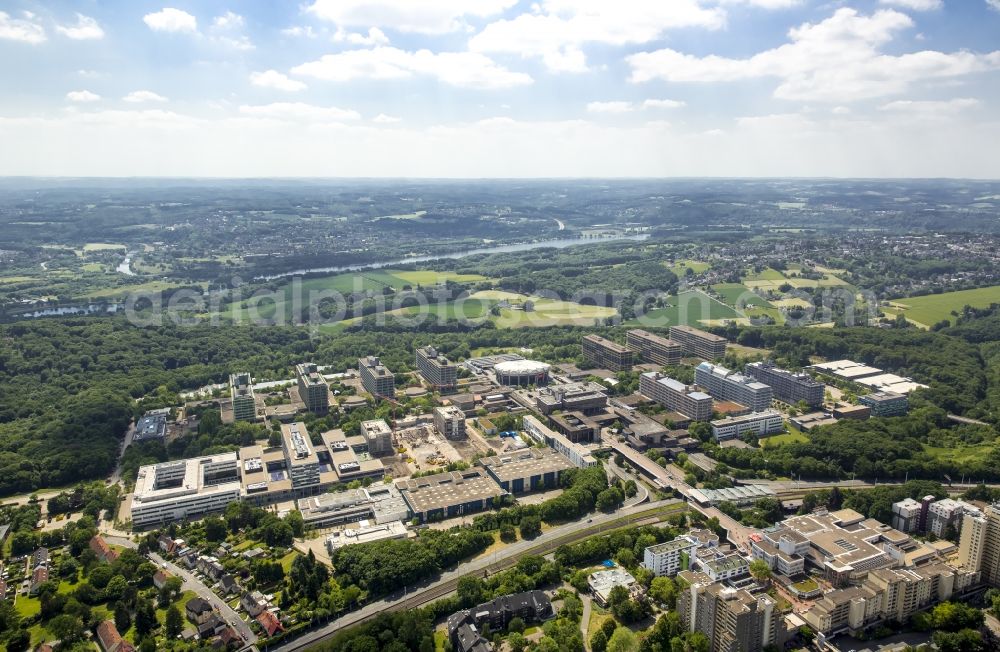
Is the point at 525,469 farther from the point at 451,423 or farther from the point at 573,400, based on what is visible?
the point at 573,400

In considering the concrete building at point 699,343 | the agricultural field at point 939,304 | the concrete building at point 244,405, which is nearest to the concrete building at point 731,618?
the concrete building at point 244,405

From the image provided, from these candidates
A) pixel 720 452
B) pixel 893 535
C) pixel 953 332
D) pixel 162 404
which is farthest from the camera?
pixel 953 332

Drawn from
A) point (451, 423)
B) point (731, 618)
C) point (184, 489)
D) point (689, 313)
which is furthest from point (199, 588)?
point (689, 313)

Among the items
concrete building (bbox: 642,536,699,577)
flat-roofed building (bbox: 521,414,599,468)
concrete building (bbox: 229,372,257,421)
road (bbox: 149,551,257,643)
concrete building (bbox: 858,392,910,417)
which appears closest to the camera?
road (bbox: 149,551,257,643)

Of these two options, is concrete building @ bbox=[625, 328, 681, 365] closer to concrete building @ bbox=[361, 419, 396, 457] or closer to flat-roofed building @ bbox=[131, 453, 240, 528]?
concrete building @ bbox=[361, 419, 396, 457]

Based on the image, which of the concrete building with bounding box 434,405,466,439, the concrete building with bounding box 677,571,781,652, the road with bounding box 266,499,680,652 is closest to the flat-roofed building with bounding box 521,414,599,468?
the concrete building with bounding box 434,405,466,439

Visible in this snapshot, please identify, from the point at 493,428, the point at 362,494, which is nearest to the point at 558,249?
the point at 493,428

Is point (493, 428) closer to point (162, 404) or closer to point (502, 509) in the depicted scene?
point (502, 509)
